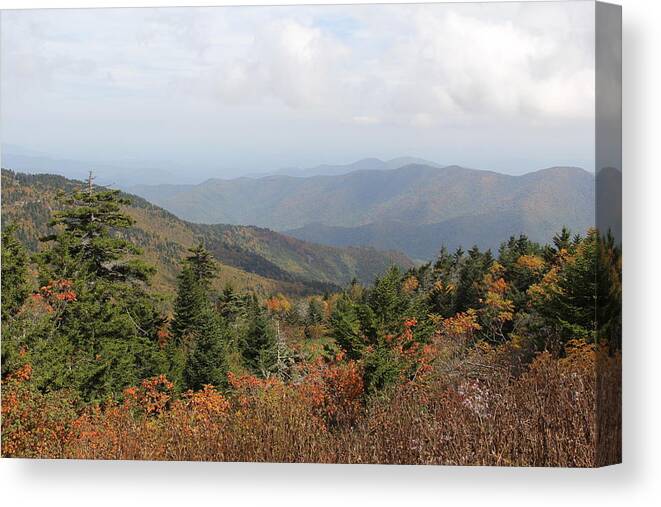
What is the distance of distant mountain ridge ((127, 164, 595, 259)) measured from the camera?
8180mm

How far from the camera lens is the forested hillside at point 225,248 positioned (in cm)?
842

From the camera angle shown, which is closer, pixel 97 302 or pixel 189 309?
pixel 189 309

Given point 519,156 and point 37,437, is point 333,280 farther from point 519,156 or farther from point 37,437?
point 37,437

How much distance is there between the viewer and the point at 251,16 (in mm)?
8234

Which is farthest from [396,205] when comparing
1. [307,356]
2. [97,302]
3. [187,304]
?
[97,302]

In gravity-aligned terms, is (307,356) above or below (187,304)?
below

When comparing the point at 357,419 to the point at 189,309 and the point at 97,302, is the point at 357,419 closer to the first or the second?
the point at 189,309

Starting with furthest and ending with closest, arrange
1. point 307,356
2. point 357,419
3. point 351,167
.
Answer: point 351,167 → point 307,356 → point 357,419

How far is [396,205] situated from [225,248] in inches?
62.0

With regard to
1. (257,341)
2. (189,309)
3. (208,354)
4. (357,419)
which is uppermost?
(189,309)

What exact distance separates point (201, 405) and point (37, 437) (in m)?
1.51

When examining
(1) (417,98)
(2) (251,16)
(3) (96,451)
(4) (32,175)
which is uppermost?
(2) (251,16)

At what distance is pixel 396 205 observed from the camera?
28.6ft

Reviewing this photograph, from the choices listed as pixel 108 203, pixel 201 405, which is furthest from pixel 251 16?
pixel 201 405
